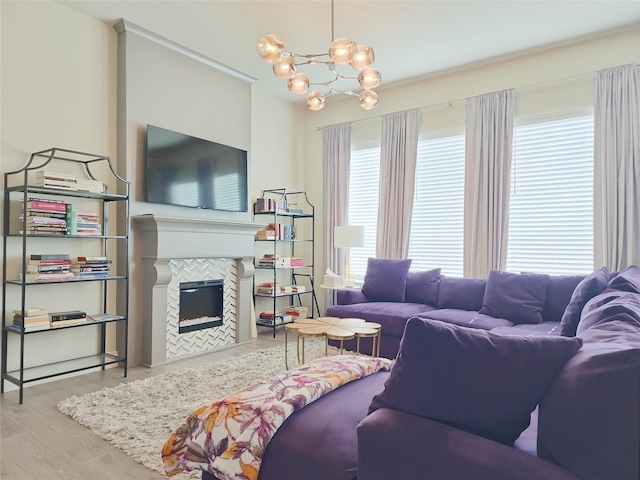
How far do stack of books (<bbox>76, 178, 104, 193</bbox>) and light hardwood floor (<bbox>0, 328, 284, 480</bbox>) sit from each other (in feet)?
5.19

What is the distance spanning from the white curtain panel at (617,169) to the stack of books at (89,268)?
14.7 ft

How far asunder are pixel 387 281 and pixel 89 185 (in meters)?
3.08

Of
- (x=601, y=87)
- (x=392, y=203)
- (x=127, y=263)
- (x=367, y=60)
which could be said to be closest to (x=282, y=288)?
(x=392, y=203)

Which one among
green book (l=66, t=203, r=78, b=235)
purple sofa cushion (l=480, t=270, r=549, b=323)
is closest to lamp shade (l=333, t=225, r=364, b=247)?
purple sofa cushion (l=480, t=270, r=549, b=323)

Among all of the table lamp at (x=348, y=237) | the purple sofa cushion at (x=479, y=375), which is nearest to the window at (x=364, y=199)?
the table lamp at (x=348, y=237)

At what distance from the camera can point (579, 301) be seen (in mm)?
2785

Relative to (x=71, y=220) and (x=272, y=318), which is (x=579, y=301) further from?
(x=71, y=220)

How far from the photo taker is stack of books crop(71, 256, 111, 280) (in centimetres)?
338

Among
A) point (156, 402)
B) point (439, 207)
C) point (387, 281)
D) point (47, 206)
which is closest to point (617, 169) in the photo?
point (439, 207)

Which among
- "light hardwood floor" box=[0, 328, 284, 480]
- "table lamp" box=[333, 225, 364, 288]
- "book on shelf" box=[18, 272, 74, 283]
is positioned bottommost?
"light hardwood floor" box=[0, 328, 284, 480]

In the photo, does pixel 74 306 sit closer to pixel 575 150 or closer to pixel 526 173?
pixel 526 173

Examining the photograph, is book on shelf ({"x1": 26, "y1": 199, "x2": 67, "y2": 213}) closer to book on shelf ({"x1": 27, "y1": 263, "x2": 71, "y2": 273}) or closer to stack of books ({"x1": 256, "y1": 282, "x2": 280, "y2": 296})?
book on shelf ({"x1": 27, "y1": 263, "x2": 71, "y2": 273})

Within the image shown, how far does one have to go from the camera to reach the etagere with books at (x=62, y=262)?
3.15 m

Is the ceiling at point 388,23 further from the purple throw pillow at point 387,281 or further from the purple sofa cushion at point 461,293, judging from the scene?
the purple sofa cushion at point 461,293
